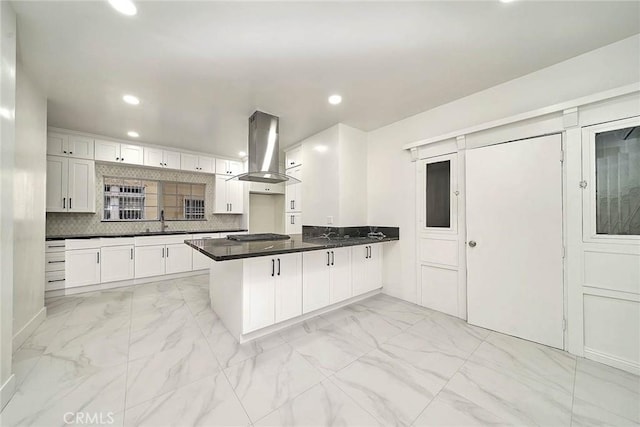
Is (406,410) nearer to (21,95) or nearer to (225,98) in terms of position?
(225,98)

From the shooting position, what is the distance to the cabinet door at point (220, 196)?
16.9 feet

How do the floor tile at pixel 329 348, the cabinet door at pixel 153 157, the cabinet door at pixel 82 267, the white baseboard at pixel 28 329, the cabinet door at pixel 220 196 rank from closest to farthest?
the floor tile at pixel 329 348 → the white baseboard at pixel 28 329 → the cabinet door at pixel 82 267 → the cabinet door at pixel 153 157 → the cabinet door at pixel 220 196

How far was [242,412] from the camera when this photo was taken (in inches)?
53.7

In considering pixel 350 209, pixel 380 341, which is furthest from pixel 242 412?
pixel 350 209

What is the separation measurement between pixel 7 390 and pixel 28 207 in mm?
1662

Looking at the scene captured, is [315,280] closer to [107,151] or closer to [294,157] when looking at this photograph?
[294,157]

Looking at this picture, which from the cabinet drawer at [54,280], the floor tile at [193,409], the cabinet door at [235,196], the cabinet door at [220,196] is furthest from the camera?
the cabinet door at [235,196]

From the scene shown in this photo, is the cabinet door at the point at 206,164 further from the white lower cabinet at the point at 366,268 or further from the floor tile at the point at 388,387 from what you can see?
the floor tile at the point at 388,387

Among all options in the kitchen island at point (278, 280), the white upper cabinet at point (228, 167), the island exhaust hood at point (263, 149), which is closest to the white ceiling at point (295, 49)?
the island exhaust hood at point (263, 149)

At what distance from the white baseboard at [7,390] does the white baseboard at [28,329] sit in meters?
0.79

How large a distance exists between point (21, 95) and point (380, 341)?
165 inches

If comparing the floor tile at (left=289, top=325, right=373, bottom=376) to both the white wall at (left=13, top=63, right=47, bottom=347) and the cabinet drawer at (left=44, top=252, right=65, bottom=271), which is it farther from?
the cabinet drawer at (left=44, top=252, right=65, bottom=271)

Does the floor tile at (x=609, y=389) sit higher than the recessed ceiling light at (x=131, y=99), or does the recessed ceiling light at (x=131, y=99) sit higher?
the recessed ceiling light at (x=131, y=99)

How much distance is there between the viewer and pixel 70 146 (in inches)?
144
